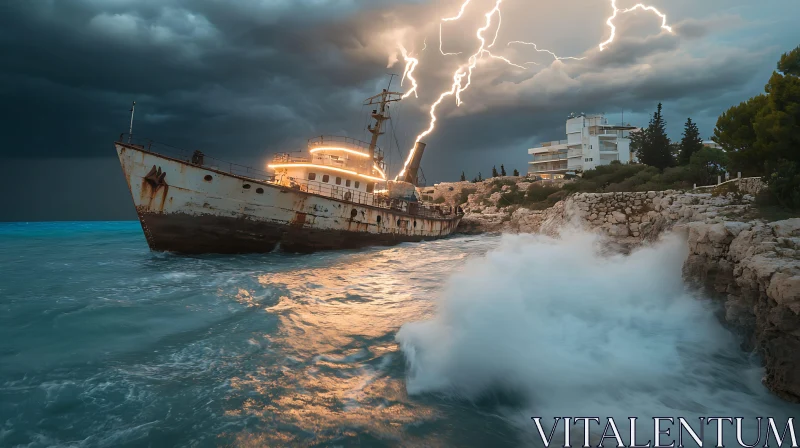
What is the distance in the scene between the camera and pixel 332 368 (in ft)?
17.4

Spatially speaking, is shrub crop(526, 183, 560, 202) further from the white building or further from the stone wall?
the stone wall

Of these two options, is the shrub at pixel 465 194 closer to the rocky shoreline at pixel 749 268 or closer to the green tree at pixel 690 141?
the green tree at pixel 690 141

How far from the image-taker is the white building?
202 ft

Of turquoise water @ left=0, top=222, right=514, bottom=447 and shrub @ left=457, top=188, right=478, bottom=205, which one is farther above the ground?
shrub @ left=457, top=188, right=478, bottom=205

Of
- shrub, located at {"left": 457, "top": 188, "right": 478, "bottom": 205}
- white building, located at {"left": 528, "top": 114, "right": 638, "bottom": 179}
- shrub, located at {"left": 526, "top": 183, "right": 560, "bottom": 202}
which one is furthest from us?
white building, located at {"left": 528, "top": 114, "right": 638, "bottom": 179}

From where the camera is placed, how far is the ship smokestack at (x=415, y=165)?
3831 centimetres

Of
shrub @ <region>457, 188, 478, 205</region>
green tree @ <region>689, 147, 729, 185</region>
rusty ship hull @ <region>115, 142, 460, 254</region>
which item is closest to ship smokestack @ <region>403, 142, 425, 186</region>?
rusty ship hull @ <region>115, 142, 460, 254</region>

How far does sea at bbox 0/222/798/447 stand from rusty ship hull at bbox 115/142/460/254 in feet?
21.1

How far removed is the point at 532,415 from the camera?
→ 4086 mm

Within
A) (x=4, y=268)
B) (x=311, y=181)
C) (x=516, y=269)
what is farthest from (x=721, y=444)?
(x=4, y=268)

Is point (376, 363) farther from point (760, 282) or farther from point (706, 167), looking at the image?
point (706, 167)

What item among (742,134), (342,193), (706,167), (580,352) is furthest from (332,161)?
(706,167)

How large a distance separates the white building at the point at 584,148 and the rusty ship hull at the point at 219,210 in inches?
2016

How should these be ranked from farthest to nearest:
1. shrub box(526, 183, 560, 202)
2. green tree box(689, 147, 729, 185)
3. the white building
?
the white building, shrub box(526, 183, 560, 202), green tree box(689, 147, 729, 185)
